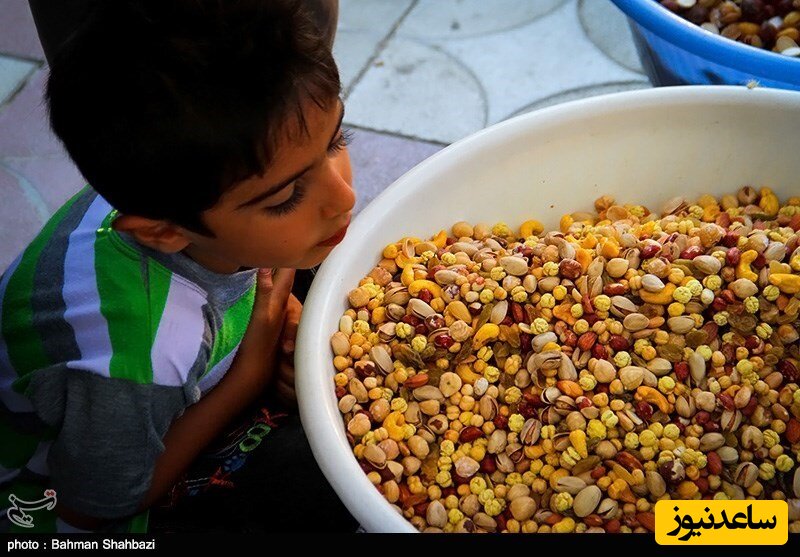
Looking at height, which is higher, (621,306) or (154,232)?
(154,232)

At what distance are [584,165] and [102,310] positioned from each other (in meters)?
0.56

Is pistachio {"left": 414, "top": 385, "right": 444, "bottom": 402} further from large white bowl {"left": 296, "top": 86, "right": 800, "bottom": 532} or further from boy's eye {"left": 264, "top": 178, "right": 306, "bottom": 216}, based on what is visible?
A: boy's eye {"left": 264, "top": 178, "right": 306, "bottom": 216}

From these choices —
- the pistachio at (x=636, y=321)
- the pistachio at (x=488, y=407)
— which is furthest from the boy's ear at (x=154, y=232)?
the pistachio at (x=636, y=321)

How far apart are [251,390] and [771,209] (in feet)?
→ 1.99

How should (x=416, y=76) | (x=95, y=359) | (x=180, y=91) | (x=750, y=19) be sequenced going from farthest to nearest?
(x=416, y=76)
(x=750, y=19)
(x=95, y=359)
(x=180, y=91)

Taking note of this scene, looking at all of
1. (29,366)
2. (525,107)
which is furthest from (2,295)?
(525,107)

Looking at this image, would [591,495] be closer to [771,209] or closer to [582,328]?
[582,328]

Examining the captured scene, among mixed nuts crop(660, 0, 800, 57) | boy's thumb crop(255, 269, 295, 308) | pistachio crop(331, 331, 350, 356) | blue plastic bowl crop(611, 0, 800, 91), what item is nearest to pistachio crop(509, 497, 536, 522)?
pistachio crop(331, 331, 350, 356)

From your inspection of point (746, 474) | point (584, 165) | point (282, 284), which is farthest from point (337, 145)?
point (746, 474)

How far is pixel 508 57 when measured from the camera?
172cm

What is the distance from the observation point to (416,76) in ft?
5.59

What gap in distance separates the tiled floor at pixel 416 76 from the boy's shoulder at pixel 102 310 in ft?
2.34

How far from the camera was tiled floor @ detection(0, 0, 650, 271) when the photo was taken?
154cm

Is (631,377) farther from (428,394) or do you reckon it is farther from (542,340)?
(428,394)
